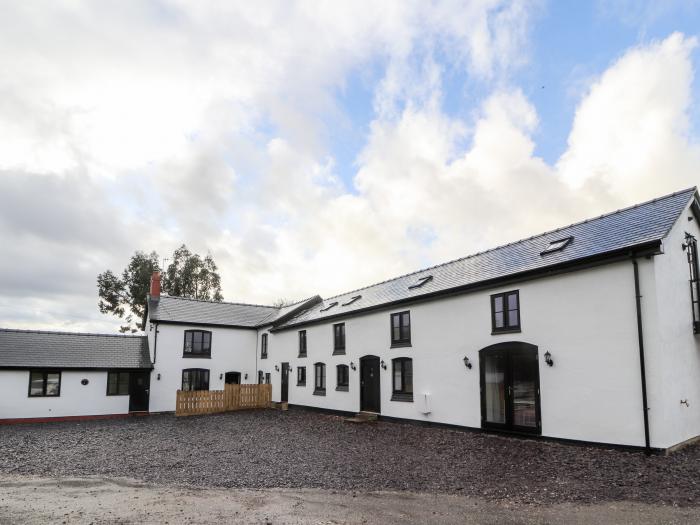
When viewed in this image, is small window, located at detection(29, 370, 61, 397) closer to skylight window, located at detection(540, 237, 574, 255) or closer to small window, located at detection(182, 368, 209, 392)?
small window, located at detection(182, 368, 209, 392)

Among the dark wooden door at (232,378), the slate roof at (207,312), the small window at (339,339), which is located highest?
the slate roof at (207,312)

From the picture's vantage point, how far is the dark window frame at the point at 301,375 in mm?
25381

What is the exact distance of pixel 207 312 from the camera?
99.6ft

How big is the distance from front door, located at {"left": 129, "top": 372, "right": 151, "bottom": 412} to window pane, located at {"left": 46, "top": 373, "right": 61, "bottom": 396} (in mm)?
3445

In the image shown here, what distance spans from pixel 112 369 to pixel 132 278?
791 inches

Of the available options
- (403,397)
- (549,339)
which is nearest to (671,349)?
(549,339)

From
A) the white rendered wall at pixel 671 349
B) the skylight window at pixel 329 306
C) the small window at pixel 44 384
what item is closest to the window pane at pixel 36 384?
the small window at pixel 44 384

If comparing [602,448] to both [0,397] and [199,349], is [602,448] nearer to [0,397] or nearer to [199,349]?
[199,349]

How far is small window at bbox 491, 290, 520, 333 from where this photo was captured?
14.1 m

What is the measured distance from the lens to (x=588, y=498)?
7758 mm

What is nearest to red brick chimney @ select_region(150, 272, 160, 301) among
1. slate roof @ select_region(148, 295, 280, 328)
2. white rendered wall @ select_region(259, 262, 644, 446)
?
slate roof @ select_region(148, 295, 280, 328)

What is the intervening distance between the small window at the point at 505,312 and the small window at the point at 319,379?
443 inches

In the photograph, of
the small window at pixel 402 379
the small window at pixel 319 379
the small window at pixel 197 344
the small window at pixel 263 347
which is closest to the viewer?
the small window at pixel 402 379

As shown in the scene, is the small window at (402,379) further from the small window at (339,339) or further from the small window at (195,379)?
the small window at (195,379)
